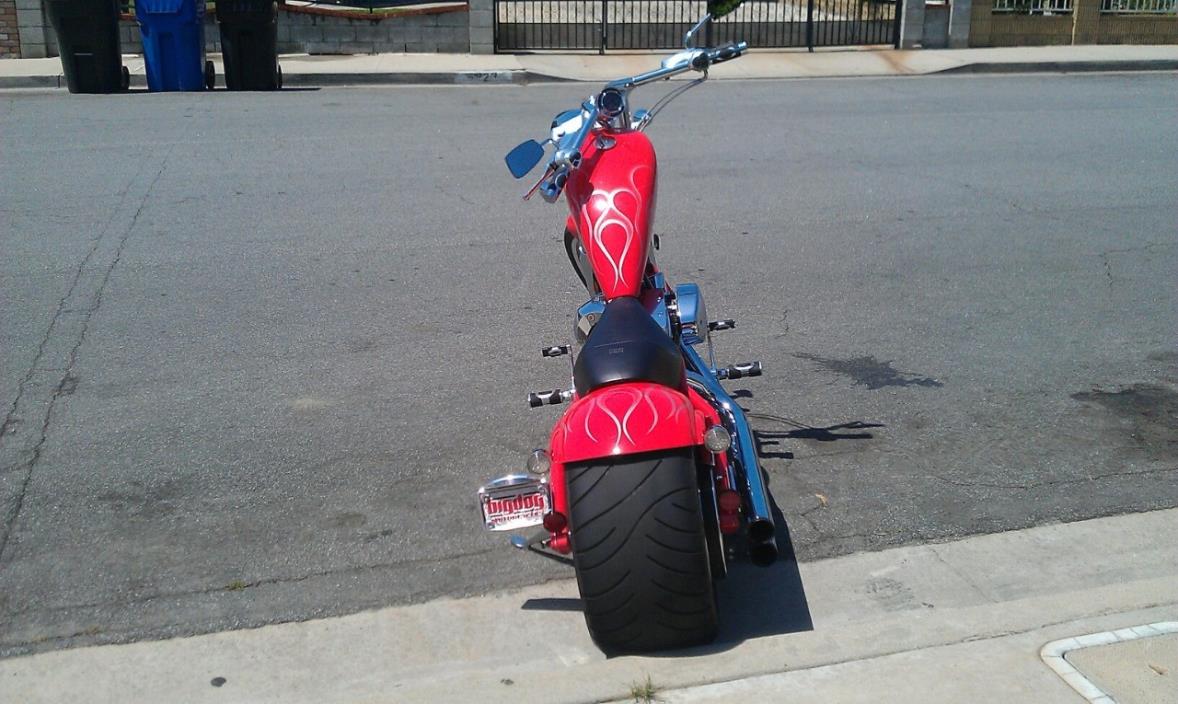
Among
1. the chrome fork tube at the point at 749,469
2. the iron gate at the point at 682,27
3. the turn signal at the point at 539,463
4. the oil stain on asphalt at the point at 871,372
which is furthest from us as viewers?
the iron gate at the point at 682,27

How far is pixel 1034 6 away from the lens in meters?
22.3

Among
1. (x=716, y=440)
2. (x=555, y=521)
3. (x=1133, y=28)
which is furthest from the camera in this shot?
(x=1133, y=28)

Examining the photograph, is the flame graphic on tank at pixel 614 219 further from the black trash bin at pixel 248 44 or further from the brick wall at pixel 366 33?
the brick wall at pixel 366 33

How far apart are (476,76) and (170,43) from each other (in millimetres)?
4389

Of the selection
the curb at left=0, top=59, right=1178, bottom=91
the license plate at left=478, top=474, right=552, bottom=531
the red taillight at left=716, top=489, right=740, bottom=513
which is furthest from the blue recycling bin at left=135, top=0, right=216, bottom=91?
the red taillight at left=716, top=489, right=740, bottom=513

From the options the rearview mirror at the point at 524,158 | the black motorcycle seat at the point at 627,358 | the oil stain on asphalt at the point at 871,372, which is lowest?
the oil stain on asphalt at the point at 871,372

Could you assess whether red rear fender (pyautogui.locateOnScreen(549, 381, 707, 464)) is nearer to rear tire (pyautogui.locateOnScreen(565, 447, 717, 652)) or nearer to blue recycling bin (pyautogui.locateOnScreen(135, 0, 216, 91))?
rear tire (pyautogui.locateOnScreen(565, 447, 717, 652))

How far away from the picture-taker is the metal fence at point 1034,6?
22.1 meters

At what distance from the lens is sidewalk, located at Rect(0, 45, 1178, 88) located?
18.4 meters

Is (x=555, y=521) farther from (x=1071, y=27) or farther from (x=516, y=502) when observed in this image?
(x=1071, y=27)

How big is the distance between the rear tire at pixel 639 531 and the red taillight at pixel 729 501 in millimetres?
205

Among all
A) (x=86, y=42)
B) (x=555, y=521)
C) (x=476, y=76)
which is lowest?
(x=555, y=521)

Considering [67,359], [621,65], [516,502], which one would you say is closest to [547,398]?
[516,502]

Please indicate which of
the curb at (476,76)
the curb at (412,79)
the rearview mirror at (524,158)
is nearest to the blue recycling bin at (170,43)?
the curb at (476,76)
